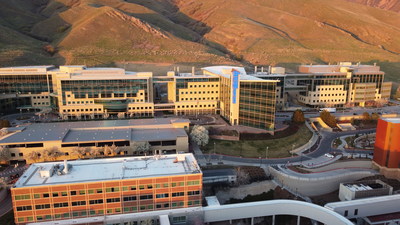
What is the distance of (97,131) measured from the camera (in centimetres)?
6762

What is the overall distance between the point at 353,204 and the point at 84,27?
153m

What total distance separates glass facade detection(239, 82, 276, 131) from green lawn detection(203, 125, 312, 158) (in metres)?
4.60

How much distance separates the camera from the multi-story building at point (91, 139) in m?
60.1

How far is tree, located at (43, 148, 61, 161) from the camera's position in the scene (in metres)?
58.9

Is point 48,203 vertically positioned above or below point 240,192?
above

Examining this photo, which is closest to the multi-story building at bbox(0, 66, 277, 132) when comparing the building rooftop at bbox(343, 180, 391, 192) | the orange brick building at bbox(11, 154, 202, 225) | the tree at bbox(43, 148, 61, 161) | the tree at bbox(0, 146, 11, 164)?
the tree at bbox(43, 148, 61, 161)

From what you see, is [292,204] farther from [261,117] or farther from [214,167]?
[261,117]

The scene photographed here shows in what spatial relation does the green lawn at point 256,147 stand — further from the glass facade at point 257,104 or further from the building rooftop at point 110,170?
the building rooftop at point 110,170

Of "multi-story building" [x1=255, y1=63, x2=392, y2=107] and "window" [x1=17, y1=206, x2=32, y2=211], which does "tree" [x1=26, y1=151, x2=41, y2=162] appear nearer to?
"window" [x1=17, y1=206, x2=32, y2=211]

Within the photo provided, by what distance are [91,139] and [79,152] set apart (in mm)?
3857

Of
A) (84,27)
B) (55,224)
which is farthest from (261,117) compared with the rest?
(84,27)

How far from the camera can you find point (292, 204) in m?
47.6

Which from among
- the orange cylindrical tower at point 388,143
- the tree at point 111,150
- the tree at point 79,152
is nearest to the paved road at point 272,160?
the orange cylindrical tower at point 388,143

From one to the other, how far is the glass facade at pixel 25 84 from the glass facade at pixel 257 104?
177ft
